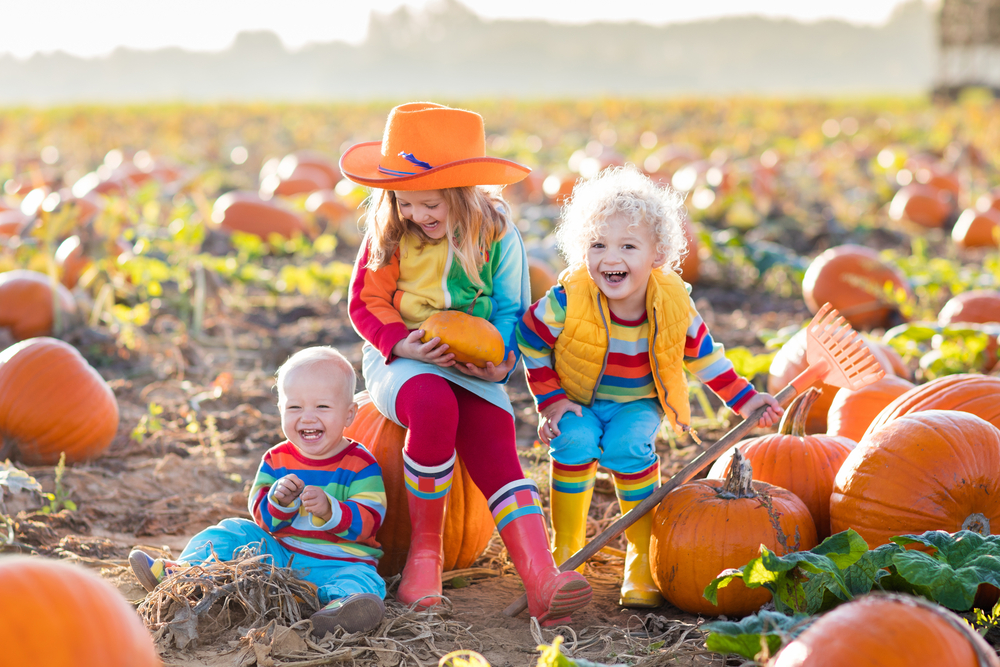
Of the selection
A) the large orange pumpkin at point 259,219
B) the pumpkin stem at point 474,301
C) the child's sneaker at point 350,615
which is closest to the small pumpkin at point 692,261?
the large orange pumpkin at point 259,219

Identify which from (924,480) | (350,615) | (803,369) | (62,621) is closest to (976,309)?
(803,369)

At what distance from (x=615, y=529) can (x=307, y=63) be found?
152 m

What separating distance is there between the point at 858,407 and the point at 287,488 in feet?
7.33

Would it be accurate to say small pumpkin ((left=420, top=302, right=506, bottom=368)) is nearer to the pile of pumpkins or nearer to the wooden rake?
the wooden rake

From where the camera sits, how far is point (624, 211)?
9.26 ft

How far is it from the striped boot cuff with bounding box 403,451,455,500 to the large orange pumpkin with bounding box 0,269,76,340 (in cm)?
311

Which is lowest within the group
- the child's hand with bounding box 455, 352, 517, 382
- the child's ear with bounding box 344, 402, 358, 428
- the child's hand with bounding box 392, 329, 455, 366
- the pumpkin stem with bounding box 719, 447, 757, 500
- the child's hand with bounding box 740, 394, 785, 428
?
the pumpkin stem with bounding box 719, 447, 757, 500

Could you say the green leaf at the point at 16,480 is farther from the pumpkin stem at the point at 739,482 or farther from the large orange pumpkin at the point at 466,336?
the pumpkin stem at the point at 739,482

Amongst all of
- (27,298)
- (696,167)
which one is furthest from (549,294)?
(696,167)

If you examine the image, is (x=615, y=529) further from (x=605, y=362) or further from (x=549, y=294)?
(x=549, y=294)

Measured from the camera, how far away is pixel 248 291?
7.17 meters

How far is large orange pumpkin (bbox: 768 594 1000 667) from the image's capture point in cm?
173

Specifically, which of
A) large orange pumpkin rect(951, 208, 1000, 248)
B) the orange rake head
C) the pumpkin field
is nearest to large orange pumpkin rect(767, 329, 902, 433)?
the pumpkin field

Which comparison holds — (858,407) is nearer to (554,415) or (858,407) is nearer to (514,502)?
(554,415)
